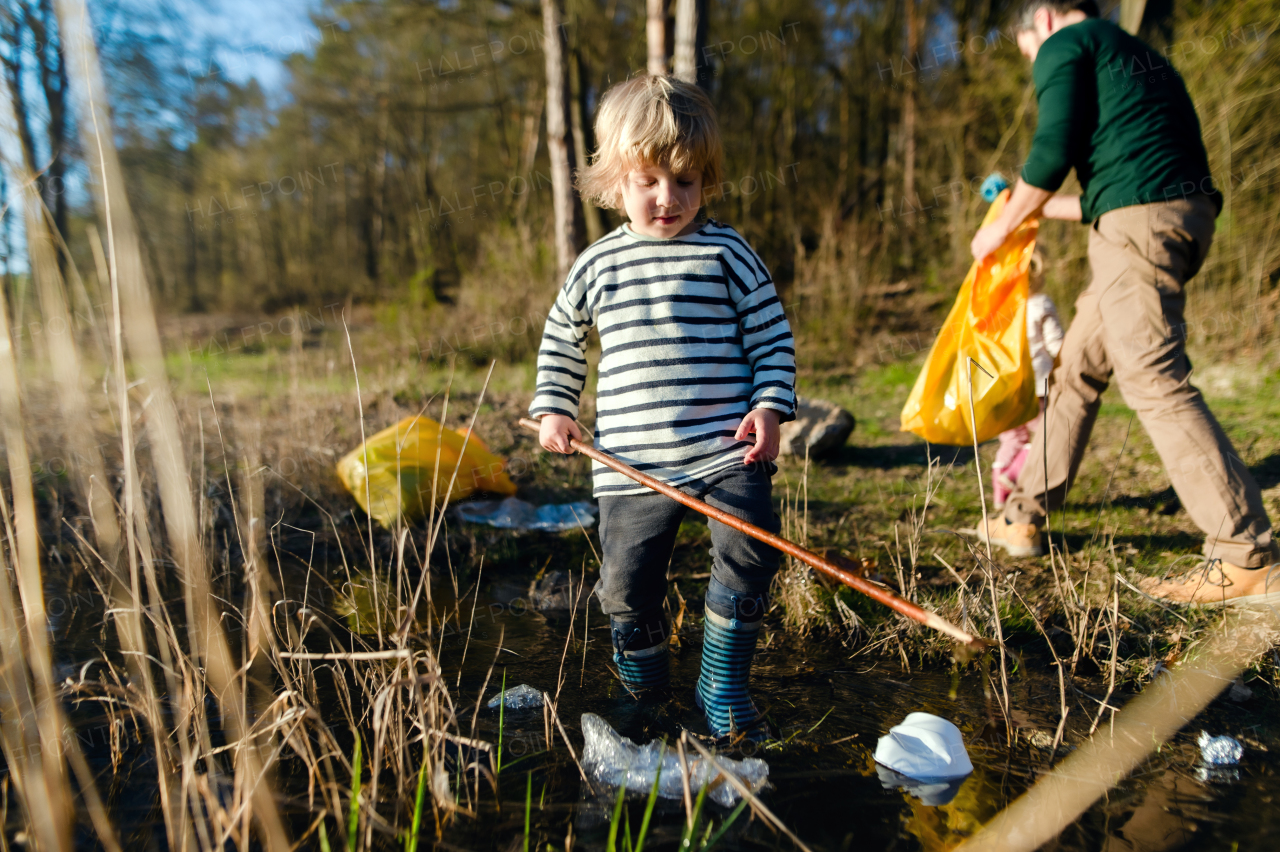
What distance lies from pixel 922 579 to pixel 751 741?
1166mm

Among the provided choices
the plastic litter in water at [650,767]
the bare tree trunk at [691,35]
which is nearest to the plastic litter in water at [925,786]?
the plastic litter in water at [650,767]

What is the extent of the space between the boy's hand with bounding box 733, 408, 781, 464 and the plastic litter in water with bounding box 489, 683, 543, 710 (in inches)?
34.8

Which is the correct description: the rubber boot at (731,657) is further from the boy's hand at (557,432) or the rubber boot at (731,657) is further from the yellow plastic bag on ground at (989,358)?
the yellow plastic bag on ground at (989,358)

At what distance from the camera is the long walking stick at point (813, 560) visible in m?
1.18

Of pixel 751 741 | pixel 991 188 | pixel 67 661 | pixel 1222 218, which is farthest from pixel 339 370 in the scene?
pixel 1222 218

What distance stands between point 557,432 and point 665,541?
0.36 metres

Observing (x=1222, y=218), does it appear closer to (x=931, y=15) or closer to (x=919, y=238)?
(x=919, y=238)

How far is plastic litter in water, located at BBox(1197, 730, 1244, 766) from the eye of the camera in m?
1.72

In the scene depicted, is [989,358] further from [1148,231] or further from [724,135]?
[724,135]

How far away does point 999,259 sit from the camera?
2.82 meters

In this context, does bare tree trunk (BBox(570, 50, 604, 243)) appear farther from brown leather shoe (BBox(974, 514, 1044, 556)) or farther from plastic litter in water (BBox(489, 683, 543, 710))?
plastic litter in water (BBox(489, 683, 543, 710))

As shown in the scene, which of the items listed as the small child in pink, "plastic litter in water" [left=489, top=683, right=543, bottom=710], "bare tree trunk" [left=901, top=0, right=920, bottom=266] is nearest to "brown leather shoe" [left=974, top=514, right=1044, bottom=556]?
the small child in pink

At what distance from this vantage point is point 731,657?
181cm

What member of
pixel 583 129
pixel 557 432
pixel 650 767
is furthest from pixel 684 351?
pixel 583 129
